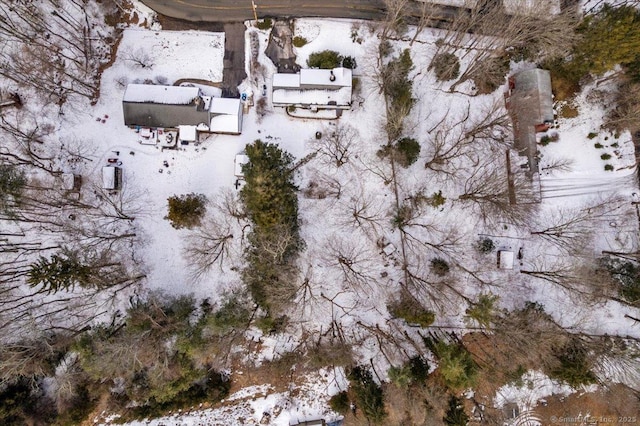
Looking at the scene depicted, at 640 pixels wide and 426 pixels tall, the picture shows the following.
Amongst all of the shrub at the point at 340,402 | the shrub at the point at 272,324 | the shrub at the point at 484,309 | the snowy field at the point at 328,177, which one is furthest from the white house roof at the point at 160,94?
the shrub at the point at 484,309

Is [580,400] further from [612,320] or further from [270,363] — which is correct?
[270,363]

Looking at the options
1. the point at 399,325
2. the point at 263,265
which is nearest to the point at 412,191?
the point at 399,325

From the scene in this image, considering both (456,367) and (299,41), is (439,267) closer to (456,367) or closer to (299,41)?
(456,367)

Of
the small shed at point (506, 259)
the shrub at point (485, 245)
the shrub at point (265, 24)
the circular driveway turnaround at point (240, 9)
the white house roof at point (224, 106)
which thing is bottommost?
the small shed at point (506, 259)

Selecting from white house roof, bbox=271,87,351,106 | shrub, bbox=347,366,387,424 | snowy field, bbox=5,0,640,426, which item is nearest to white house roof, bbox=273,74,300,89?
white house roof, bbox=271,87,351,106

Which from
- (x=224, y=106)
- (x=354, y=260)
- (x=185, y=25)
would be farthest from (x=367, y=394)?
(x=185, y=25)

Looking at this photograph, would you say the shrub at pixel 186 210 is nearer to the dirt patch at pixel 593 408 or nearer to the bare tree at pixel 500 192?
the bare tree at pixel 500 192
